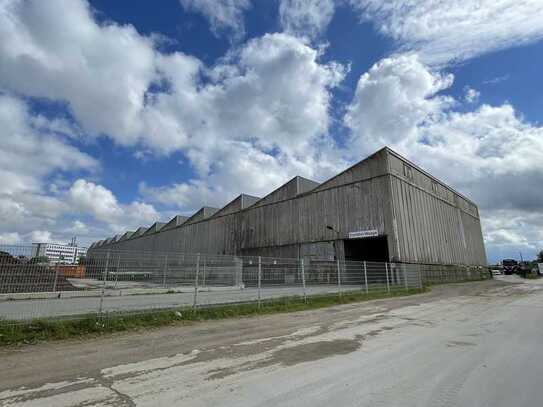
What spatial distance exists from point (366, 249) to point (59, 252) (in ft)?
88.7

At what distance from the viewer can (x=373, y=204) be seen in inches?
1057

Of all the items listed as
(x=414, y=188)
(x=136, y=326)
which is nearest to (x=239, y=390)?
(x=136, y=326)

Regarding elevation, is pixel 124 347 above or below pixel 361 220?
below

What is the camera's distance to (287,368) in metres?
4.34

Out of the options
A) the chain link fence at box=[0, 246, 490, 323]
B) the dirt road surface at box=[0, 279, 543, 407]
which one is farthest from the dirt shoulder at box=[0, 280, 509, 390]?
the chain link fence at box=[0, 246, 490, 323]

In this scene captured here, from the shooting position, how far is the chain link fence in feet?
22.7

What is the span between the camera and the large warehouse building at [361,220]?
2659 centimetres

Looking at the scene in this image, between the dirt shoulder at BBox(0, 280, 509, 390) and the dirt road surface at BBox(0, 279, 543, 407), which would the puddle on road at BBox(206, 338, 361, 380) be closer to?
the dirt road surface at BBox(0, 279, 543, 407)

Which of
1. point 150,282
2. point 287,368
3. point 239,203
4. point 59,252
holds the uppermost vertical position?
point 239,203

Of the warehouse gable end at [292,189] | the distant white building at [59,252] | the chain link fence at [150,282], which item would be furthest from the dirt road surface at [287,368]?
→ the warehouse gable end at [292,189]

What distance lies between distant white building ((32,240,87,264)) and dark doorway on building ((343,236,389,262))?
924 inches

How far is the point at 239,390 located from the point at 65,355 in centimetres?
323

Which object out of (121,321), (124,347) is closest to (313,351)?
(124,347)

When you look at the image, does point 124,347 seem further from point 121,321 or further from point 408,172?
point 408,172
